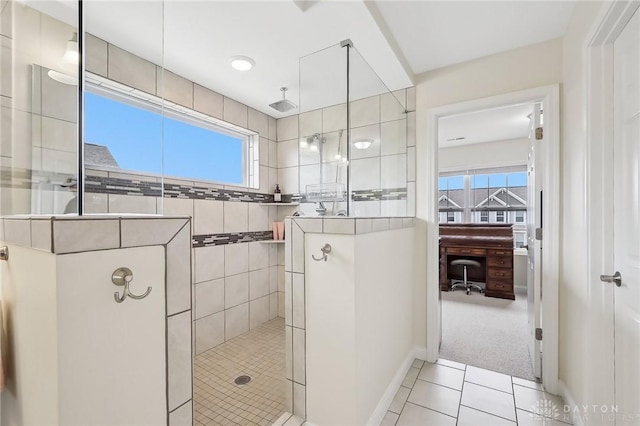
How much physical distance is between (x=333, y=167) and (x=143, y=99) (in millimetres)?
1015

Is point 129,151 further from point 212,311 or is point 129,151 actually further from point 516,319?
point 516,319

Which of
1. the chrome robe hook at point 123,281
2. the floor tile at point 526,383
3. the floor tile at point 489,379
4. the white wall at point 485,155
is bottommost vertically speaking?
the floor tile at point 489,379

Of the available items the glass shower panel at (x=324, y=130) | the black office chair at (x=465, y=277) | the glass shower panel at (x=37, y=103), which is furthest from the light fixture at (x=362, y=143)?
the black office chair at (x=465, y=277)

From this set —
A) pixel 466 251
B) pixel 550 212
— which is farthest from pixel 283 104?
pixel 466 251

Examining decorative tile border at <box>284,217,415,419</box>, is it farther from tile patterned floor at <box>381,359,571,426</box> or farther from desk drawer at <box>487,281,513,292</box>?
desk drawer at <box>487,281,513,292</box>

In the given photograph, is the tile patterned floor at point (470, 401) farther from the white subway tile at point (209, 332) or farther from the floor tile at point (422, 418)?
the white subway tile at point (209, 332)

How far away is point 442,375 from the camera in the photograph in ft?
6.84

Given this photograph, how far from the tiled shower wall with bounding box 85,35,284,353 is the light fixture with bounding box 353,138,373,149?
1124 millimetres

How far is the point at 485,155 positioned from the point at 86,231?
17.7 ft

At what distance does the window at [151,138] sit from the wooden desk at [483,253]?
10.7 ft

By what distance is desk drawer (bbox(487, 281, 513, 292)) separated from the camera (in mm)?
3959

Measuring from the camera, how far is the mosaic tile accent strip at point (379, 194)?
1745 millimetres

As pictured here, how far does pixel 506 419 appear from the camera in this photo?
1640mm

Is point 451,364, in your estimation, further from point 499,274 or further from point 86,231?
point 86,231
